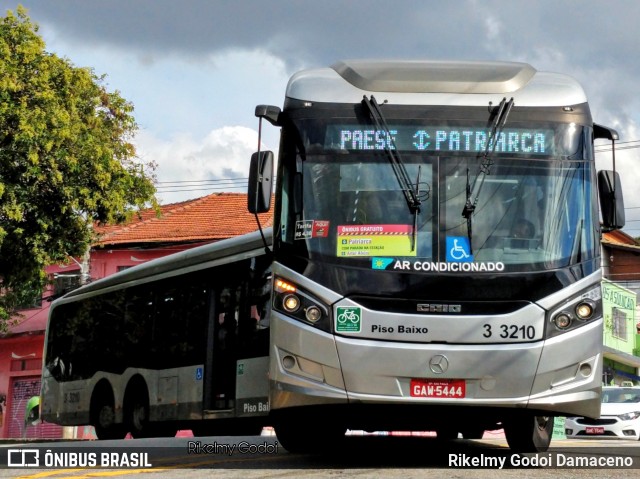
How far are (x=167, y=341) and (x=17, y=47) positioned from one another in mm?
11020

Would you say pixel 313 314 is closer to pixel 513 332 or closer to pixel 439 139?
pixel 513 332

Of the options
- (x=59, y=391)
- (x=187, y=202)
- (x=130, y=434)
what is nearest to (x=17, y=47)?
(x=59, y=391)

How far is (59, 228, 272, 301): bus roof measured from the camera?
1626 centimetres

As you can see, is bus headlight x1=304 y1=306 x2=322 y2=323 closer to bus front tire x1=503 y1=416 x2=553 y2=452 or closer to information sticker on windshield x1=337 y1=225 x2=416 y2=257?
information sticker on windshield x1=337 y1=225 x2=416 y2=257

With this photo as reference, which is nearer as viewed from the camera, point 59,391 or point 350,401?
point 350,401

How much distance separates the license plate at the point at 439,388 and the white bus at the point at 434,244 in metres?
Result: 0.01

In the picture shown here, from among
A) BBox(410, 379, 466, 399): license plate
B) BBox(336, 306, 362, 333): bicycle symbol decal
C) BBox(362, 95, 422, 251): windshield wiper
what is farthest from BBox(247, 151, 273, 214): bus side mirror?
BBox(410, 379, 466, 399): license plate

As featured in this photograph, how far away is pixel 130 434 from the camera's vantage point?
1981 centimetres

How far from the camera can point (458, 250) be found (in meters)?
10.4

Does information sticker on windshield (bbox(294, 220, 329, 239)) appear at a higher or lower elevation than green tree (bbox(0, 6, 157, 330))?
lower

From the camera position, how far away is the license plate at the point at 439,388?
10.1 meters

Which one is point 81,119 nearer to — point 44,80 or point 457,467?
point 44,80

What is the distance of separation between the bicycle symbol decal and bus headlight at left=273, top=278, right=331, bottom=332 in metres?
0.09

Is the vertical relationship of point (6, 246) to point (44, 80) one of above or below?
below
